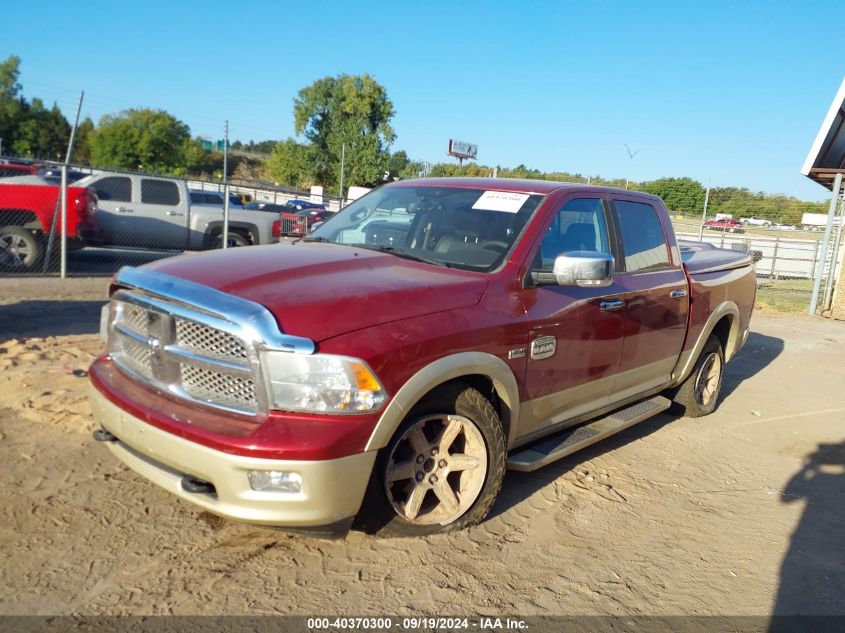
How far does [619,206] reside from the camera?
15.8 ft

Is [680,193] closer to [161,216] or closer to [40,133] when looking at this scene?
[161,216]

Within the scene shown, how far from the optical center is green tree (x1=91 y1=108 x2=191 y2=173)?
210ft

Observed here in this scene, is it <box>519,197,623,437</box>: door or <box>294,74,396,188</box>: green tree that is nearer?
<box>519,197,623,437</box>: door

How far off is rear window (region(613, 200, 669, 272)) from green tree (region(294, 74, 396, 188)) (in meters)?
51.3

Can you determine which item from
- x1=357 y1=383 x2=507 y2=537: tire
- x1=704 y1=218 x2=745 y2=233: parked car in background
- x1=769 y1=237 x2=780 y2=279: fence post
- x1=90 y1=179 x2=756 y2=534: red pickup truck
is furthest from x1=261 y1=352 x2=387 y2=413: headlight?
x1=769 y1=237 x2=780 y2=279: fence post

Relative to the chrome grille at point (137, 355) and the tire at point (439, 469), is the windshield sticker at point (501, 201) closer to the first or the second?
the tire at point (439, 469)

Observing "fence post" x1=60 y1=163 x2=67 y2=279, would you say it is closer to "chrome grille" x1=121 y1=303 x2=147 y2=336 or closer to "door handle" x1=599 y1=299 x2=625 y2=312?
"chrome grille" x1=121 y1=303 x2=147 y2=336

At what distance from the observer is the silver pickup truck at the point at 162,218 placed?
44.3 ft

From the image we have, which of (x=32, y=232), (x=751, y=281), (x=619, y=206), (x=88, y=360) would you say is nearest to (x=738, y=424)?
(x=751, y=281)

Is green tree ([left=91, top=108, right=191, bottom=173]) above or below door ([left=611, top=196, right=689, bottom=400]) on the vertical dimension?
above

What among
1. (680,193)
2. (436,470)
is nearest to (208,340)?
(436,470)

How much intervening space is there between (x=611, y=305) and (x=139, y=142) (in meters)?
68.2

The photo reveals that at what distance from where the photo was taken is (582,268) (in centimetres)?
358

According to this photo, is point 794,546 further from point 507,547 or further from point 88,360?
point 88,360
